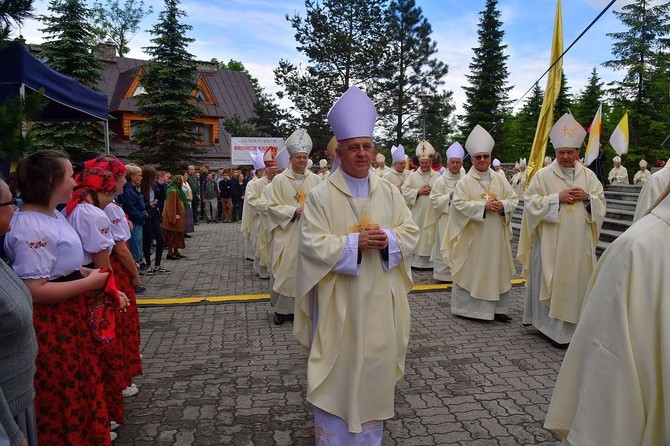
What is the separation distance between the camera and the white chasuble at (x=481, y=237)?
7031 millimetres

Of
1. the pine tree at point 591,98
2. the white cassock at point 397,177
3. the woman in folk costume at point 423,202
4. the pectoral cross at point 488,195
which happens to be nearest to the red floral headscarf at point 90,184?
the pectoral cross at point 488,195

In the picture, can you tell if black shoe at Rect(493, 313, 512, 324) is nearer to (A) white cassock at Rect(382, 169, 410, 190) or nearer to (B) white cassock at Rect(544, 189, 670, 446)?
(B) white cassock at Rect(544, 189, 670, 446)

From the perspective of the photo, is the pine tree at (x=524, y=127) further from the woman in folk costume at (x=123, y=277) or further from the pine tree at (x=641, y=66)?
the woman in folk costume at (x=123, y=277)

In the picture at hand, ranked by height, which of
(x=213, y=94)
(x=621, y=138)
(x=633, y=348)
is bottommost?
(x=633, y=348)

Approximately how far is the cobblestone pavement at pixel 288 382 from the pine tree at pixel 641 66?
114 ft

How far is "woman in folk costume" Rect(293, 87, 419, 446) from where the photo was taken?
3523mm

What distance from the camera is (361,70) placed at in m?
33.7

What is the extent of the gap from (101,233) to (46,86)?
3652mm

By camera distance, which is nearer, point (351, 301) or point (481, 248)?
point (351, 301)

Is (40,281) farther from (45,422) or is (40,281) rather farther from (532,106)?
(532,106)

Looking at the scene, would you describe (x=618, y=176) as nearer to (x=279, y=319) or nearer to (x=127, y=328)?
(x=279, y=319)

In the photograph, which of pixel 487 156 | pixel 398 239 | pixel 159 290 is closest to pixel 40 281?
pixel 398 239

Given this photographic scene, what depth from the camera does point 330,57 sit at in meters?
33.1

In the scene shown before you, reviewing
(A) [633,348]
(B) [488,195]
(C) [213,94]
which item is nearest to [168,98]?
(C) [213,94]
